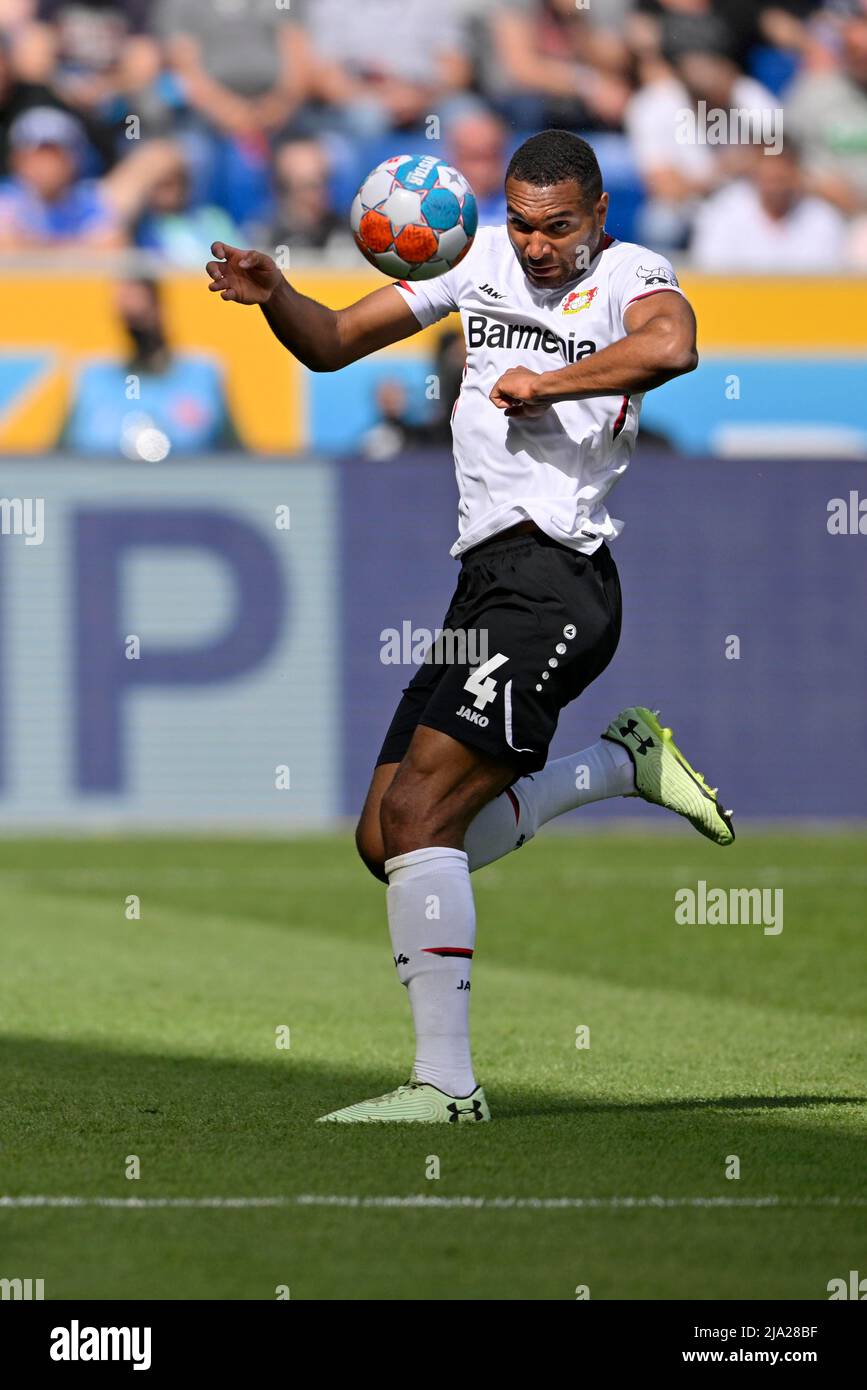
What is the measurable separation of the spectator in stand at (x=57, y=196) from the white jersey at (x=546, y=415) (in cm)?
1140

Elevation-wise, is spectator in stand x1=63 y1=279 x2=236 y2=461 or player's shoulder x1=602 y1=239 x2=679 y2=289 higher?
spectator in stand x1=63 y1=279 x2=236 y2=461

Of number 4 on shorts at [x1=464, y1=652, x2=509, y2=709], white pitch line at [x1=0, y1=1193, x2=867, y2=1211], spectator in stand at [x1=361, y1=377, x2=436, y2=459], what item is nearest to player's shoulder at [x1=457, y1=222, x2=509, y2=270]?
number 4 on shorts at [x1=464, y1=652, x2=509, y2=709]

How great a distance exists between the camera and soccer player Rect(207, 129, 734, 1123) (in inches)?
213

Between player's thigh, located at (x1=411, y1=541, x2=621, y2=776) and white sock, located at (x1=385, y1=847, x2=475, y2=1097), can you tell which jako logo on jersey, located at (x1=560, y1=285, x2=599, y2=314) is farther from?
white sock, located at (x1=385, y1=847, x2=475, y2=1097)

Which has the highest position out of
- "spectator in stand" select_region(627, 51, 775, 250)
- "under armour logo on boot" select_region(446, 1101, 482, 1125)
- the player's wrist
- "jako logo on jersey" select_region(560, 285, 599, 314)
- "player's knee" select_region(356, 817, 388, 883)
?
"spectator in stand" select_region(627, 51, 775, 250)

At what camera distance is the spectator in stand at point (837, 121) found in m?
18.1

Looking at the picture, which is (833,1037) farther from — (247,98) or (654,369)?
(247,98)

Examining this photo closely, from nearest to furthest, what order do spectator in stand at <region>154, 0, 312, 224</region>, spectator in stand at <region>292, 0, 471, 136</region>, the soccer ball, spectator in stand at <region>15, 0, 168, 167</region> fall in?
the soccer ball < spectator in stand at <region>154, 0, 312, 224</region> < spectator in stand at <region>15, 0, 168, 167</region> < spectator in stand at <region>292, 0, 471, 136</region>

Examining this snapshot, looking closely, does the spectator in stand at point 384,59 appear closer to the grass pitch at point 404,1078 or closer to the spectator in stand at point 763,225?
the spectator in stand at point 763,225

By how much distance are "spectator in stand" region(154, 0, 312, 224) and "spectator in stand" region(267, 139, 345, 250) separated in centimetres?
30

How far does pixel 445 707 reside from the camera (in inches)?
214

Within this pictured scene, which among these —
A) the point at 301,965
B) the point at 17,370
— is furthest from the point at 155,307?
the point at 301,965

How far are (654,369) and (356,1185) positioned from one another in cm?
197

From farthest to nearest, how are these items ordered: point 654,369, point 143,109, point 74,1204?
point 143,109
point 654,369
point 74,1204
